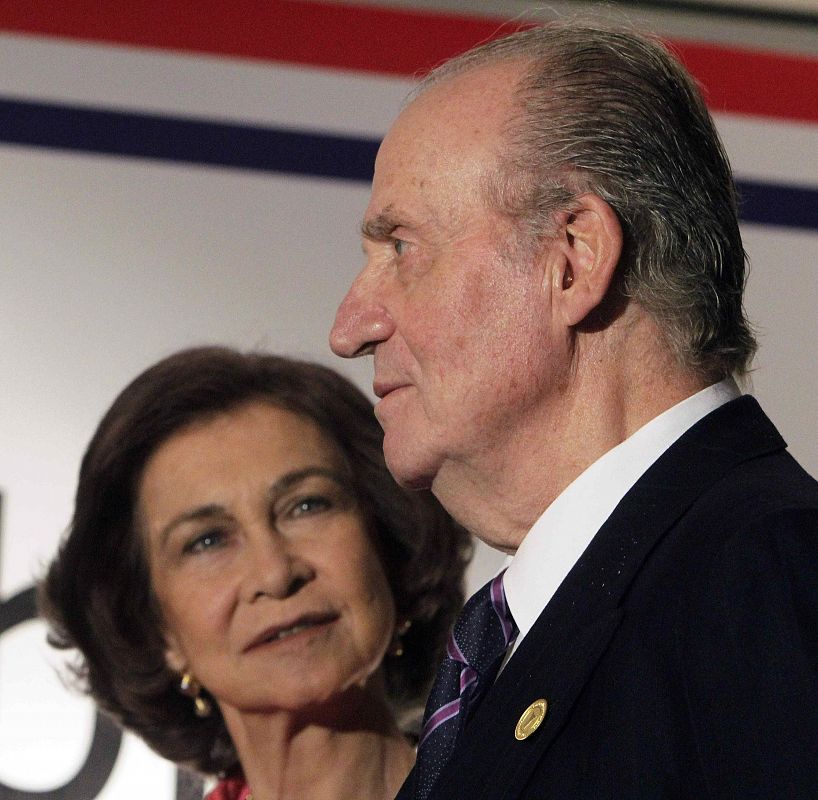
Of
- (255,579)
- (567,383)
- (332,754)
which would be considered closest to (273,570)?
(255,579)

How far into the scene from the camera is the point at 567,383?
3.72 ft

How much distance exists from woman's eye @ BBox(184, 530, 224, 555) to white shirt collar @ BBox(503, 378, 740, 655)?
0.75 meters

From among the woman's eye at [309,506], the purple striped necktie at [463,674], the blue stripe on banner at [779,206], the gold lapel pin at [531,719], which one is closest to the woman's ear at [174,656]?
the woman's eye at [309,506]

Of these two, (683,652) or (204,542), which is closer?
(683,652)

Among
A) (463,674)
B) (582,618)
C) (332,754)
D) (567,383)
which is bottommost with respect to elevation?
(332,754)

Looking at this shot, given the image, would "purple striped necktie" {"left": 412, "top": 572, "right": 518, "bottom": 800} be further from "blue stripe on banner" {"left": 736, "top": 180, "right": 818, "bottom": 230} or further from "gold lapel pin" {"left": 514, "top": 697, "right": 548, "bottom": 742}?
"blue stripe on banner" {"left": 736, "top": 180, "right": 818, "bottom": 230}

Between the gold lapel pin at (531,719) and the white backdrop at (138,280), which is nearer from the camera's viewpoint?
the gold lapel pin at (531,719)

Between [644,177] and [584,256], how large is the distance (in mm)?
84

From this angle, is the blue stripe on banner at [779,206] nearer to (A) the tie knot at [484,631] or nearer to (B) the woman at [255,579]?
(B) the woman at [255,579]

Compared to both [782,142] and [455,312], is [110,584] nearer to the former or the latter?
[455,312]

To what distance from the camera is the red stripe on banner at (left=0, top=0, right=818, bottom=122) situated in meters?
2.24

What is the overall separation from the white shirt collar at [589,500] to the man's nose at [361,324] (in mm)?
220

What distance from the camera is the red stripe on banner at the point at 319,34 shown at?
7.34ft

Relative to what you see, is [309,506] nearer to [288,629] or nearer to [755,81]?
[288,629]
